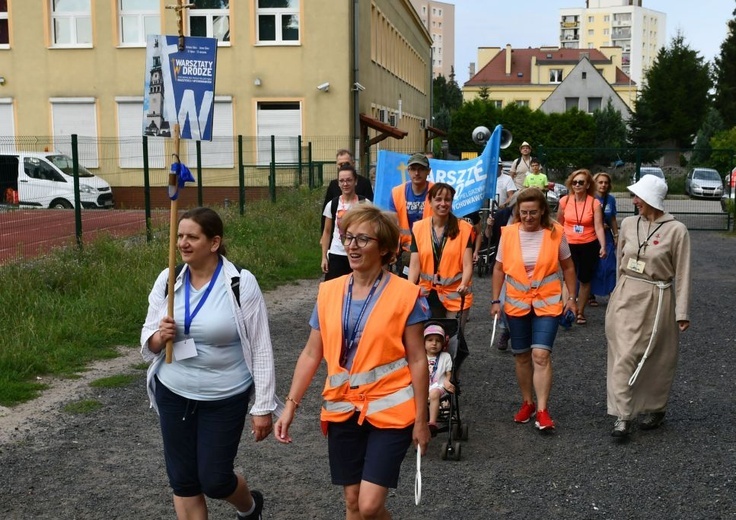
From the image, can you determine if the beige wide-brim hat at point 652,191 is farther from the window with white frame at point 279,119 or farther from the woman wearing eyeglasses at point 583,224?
the window with white frame at point 279,119

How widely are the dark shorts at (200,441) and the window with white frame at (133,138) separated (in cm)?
2659

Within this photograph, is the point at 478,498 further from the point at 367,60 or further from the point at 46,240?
the point at 367,60

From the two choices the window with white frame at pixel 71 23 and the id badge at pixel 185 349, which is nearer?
the id badge at pixel 185 349

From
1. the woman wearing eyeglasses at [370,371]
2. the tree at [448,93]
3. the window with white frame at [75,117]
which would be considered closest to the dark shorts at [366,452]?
the woman wearing eyeglasses at [370,371]

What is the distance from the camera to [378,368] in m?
4.26

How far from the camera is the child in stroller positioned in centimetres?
659

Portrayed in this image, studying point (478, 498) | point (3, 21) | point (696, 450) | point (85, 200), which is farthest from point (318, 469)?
point (3, 21)

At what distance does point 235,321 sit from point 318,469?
81.7 inches

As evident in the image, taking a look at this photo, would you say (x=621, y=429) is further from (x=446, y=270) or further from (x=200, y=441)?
(x=200, y=441)

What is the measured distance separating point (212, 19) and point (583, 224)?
22.7m

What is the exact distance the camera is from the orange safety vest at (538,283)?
7098 mm

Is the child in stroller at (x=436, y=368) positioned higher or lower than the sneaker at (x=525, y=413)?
higher

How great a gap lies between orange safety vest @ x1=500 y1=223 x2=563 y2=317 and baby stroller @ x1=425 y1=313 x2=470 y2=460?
0.46 metres

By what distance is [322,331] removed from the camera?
4375 mm
